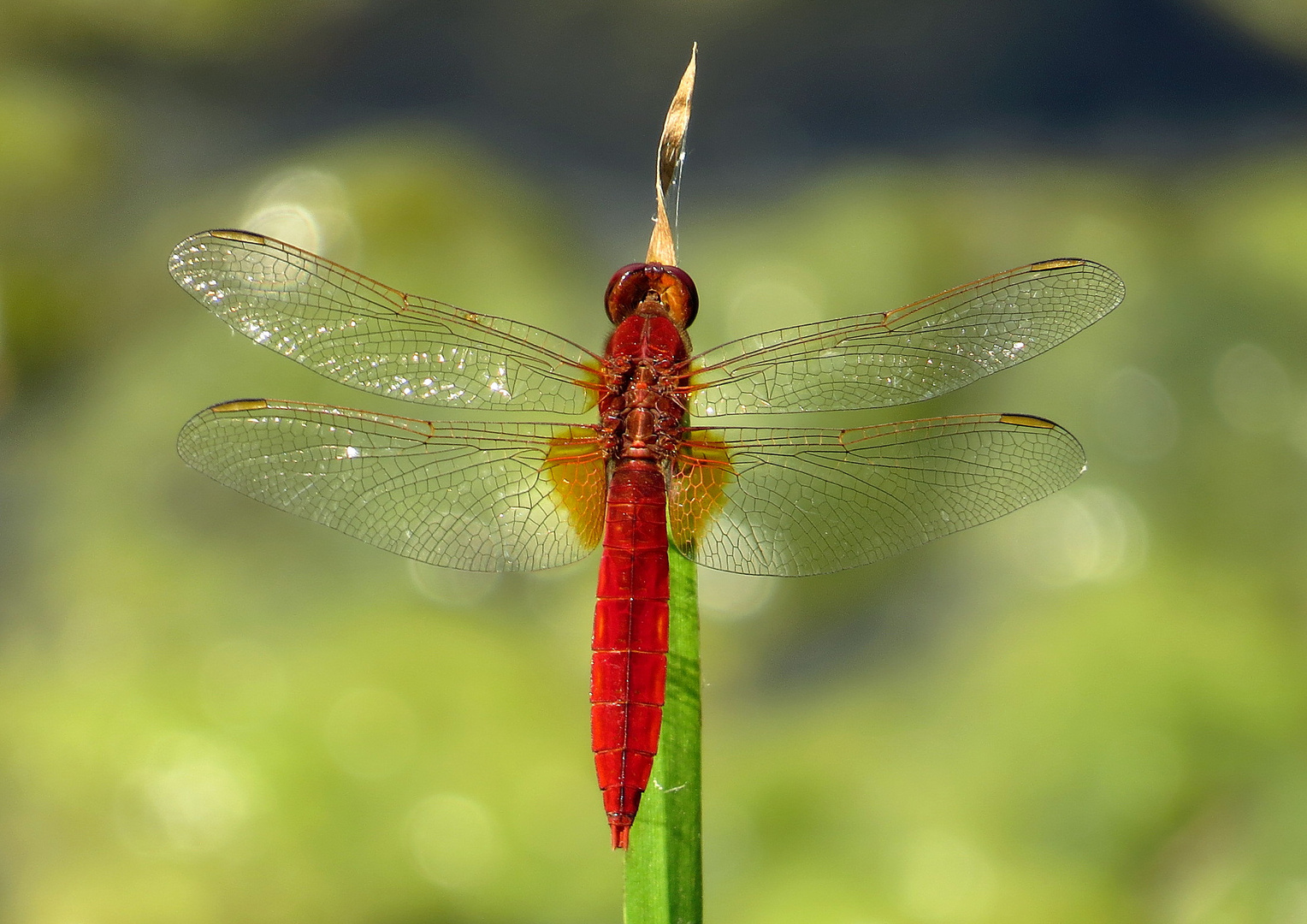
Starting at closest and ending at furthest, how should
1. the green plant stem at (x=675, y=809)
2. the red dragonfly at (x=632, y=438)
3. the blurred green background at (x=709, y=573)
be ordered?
the green plant stem at (x=675, y=809)
the red dragonfly at (x=632, y=438)
the blurred green background at (x=709, y=573)

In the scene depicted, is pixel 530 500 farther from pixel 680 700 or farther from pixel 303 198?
pixel 303 198

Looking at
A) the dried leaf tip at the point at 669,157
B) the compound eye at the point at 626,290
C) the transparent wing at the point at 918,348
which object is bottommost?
the transparent wing at the point at 918,348

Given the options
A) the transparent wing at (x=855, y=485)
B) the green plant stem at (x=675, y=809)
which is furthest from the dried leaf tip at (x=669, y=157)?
the green plant stem at (x=675, y=809)

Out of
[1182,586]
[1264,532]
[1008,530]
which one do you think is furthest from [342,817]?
[1264,532]

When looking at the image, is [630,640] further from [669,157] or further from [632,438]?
[669,157]

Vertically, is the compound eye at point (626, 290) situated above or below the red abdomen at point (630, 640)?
above

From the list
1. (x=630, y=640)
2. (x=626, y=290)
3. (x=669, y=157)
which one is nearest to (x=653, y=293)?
(x=626, y=290)

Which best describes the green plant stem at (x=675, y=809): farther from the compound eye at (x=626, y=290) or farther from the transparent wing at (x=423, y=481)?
the compound eye at (x=626, y=290)

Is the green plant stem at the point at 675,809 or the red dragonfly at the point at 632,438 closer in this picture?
the green plant stem at the point at 675,809
